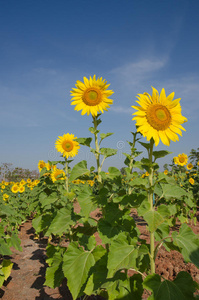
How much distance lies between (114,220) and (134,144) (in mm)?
1058

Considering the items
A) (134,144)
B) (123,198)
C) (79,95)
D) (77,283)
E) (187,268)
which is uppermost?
Answer: (79,95)

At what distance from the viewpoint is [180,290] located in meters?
1.69

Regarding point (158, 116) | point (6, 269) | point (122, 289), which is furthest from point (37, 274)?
point (158, 116)

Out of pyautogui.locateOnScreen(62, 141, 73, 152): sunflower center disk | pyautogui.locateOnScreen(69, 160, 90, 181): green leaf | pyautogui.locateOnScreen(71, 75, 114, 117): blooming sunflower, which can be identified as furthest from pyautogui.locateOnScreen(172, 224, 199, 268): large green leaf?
pyautogui.locateOnScreen(62, 141, 73, 152): sunflower center disk

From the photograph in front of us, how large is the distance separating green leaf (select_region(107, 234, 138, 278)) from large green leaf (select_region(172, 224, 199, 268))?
14.4 inches

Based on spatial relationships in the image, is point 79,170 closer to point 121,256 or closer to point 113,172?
point 113,172

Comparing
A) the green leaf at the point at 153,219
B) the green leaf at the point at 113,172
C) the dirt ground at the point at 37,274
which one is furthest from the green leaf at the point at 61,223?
the dirt ground at the point at 37,274

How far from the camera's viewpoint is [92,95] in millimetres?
2609

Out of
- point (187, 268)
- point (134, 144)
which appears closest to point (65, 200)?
point (134, 144)

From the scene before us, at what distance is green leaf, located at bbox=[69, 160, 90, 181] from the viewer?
91.3 inches

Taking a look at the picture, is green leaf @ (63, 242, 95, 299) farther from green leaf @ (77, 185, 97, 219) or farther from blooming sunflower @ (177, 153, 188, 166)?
blooming sunflower @ (177, 153, 188, 166)

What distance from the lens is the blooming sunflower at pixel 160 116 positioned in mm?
1988

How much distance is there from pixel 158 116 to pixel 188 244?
1.13 metres

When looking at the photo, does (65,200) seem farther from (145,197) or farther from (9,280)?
(145,197)
